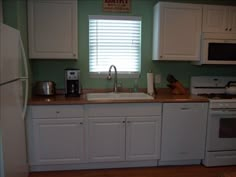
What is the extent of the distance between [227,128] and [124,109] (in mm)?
1310

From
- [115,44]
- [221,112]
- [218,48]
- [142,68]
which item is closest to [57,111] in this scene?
[115,44]

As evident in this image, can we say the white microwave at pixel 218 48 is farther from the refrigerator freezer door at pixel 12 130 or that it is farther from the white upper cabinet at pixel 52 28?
the refrigerator freezer door at pixel 12 130

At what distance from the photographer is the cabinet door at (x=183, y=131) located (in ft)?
9.05

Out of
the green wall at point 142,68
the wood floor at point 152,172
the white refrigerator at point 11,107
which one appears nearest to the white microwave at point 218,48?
the green wall at point 142,68

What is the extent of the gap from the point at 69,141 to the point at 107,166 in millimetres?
575

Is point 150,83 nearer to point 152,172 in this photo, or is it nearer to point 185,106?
point 185,106

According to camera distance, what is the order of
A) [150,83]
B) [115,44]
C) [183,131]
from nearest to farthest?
[183,131], [150,83], [115,44]

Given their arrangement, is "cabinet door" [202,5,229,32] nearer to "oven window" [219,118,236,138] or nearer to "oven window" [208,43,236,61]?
"oven window" [208,43,236,61]

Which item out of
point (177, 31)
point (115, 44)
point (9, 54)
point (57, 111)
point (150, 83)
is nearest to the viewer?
point (9, 54)

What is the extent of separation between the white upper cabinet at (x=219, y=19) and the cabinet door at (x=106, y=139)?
1.65 meters

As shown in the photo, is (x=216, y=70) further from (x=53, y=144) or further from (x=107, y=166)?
(x=53, y=144)

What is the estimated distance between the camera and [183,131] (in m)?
2.81

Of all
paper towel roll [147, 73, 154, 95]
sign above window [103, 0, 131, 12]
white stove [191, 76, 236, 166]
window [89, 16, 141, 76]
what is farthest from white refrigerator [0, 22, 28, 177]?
white stove [191, 76, 236, 166]

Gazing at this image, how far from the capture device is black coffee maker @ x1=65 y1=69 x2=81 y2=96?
2.86 meters
